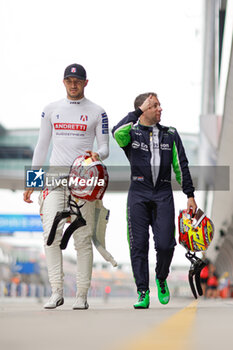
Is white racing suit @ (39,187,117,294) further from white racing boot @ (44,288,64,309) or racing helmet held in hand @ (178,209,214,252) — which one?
racing helmet held in hand @ (178,209,214,252)

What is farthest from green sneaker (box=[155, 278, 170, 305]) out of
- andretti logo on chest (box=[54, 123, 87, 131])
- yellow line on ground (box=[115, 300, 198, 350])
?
yellow line on ground (box=[115, 300, 198, 350])

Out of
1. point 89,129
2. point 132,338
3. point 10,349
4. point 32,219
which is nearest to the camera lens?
point 10,349

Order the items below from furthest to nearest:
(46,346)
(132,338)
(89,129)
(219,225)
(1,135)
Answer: (1,135), (219,225), (89,129), (132,338), (46,346)

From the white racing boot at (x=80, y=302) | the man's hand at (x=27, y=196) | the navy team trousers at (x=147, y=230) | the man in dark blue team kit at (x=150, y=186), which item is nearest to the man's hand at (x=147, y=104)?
the man in dark blue team kit at (x=150, y=186)

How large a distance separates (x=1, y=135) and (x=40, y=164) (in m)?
42.6

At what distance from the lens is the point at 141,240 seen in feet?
18.1

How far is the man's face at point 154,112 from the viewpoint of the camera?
5.39m

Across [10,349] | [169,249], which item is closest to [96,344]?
[10,349]

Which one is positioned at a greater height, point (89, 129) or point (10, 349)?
point (89, 129)

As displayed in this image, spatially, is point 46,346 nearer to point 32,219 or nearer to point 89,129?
point 89,129

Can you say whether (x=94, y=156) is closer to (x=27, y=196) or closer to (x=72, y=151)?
(x=72, y=151)

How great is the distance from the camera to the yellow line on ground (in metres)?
2.50

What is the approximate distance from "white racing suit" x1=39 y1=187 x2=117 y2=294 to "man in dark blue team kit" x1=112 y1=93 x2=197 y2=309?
243 mm

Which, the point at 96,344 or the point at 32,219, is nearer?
the point at 96,344
